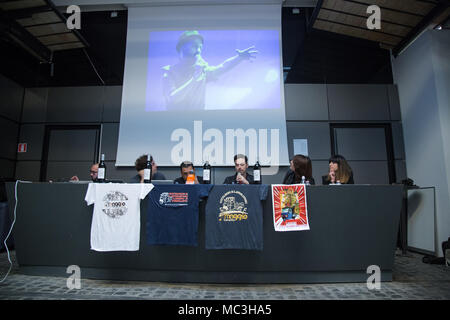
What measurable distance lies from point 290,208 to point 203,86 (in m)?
3.04

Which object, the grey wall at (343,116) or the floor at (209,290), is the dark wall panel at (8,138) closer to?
the floor at (209,290)

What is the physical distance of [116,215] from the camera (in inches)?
91.5

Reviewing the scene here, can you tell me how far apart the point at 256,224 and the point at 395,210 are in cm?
137

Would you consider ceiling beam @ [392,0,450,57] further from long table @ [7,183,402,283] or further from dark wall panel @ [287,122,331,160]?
long table @ [7,183,402,283]

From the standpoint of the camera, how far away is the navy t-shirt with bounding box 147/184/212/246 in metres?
2.25

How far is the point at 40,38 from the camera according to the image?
4871mm

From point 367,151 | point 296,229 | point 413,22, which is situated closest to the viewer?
point 296,229

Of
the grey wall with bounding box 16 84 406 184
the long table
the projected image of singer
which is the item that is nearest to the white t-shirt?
the long table

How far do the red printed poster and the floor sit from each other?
56 centimetres

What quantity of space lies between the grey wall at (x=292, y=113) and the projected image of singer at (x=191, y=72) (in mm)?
1172

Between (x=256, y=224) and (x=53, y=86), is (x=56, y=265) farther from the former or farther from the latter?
(x=53, y=86)

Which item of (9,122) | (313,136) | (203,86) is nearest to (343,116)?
(313,136)

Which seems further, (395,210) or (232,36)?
(232,36)
